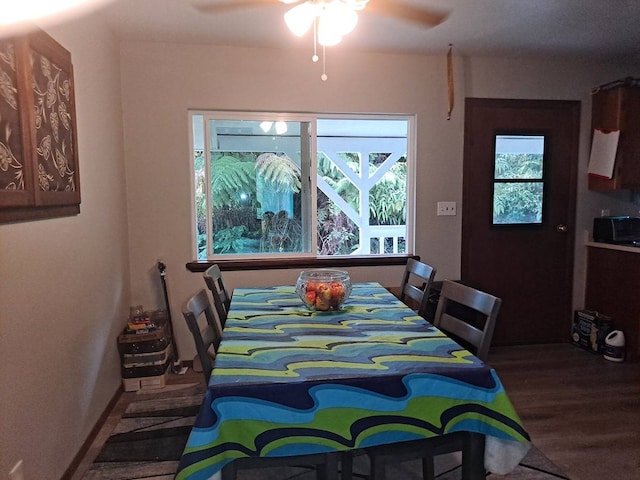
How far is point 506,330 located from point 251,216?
2.31 metres

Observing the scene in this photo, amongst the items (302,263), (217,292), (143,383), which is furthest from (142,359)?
(302,263)

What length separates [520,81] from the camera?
345 cm

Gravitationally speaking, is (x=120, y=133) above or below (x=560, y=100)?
below

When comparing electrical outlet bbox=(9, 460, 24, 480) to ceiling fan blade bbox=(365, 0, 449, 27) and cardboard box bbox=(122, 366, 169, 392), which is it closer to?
cardboard box bbox=(122, 366, 169, 392)

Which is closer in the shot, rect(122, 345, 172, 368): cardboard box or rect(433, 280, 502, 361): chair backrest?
rect(433, 280, 502, 361): chair backrest

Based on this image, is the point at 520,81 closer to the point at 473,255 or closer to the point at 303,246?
the point at 473,255

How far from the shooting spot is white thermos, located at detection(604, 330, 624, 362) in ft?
10.7

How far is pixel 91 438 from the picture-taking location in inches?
87.8

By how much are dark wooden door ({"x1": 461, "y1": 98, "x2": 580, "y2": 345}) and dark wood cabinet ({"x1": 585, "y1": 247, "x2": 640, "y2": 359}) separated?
0.17 meters

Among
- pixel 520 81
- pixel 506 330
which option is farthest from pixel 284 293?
pixel 520 81

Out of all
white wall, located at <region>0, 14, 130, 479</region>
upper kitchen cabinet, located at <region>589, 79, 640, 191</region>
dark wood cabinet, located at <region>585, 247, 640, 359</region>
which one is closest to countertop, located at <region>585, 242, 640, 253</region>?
dark wood cabinet, located at <region>585, 247, 640, 359</region>

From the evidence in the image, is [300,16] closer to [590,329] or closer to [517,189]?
[517,189]

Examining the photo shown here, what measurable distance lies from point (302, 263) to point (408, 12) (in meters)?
1.80

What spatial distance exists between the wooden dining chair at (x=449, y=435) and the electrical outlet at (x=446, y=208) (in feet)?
5.34
